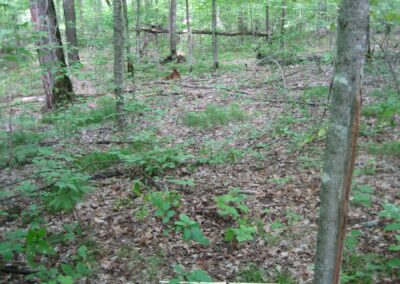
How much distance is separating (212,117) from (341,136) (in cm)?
694

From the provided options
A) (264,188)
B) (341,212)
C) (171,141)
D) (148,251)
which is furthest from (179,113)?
(341,212)

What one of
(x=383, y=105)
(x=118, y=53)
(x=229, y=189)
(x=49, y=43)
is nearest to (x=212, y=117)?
(x=118, y=53)

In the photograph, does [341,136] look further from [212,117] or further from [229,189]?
[212,117]

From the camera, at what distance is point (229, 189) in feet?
18.6

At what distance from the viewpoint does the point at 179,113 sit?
→ 994 cm

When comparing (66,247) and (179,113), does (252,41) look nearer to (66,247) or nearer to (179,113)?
(179,113)

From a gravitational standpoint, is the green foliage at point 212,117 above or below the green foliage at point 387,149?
above


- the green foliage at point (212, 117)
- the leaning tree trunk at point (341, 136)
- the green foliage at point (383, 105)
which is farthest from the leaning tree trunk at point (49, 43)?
the leaning tree trunk at point (341, 136)

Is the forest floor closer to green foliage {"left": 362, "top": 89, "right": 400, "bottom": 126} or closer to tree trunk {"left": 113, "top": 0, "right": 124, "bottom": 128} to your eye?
green foliage {"left": 362, "top": 89, "right": 400, "bottom": 126}

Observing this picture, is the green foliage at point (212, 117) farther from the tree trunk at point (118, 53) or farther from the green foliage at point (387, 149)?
the green foliage at point (387, 149)

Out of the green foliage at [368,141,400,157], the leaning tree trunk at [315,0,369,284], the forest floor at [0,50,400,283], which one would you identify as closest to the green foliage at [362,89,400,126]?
the forest floor at [0,50,400,283]

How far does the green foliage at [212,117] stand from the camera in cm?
891

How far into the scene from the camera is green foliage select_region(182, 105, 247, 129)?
8.91 metres

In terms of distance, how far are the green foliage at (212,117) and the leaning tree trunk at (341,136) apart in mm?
6534
